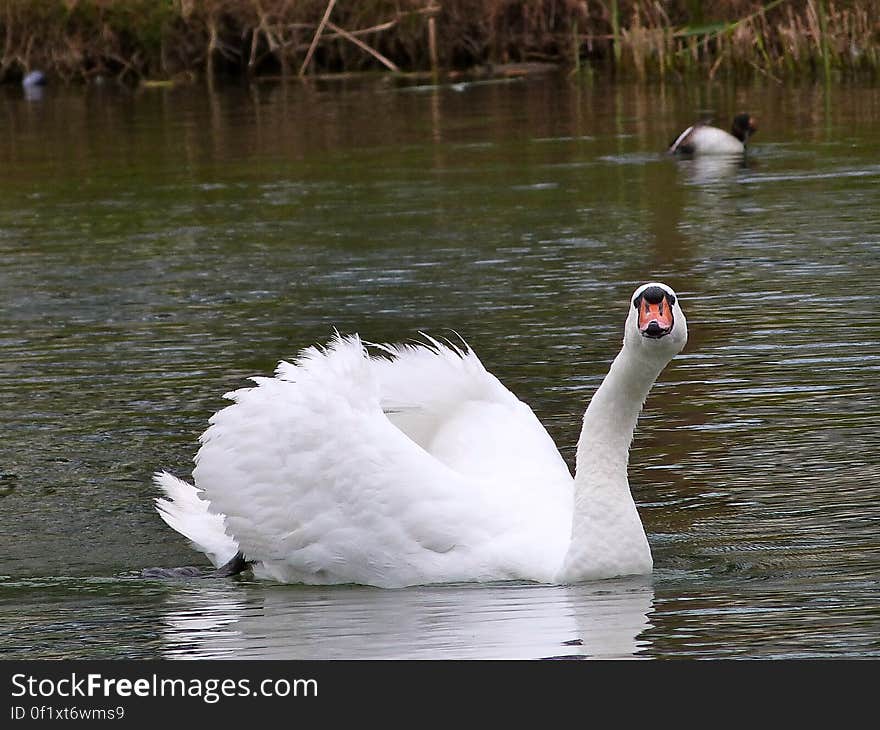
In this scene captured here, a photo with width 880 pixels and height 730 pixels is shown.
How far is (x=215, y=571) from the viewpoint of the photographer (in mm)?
7777

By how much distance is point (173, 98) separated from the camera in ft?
102

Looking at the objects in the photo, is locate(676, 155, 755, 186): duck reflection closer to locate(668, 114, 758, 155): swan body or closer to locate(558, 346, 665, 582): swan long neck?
locate(668, 114, 758, 155): swan body

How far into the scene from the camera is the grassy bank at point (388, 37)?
1120 inches

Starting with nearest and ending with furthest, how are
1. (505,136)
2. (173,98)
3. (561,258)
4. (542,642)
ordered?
(542,642) < (561,258) < (505,136) < (173,98)

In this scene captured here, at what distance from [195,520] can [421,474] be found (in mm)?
1453

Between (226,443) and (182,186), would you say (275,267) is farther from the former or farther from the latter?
(226,443)

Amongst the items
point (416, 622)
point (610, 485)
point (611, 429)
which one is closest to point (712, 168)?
point (611, 429)

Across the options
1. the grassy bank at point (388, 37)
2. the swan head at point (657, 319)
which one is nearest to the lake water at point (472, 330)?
the swan head at point (657, 319)

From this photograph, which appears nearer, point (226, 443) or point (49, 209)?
point (226, 443)

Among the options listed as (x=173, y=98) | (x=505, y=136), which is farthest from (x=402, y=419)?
(x=173, y=98)

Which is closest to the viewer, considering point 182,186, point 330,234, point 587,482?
point 587,482

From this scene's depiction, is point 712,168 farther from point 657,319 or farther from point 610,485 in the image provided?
point 657,319

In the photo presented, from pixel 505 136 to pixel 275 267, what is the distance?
27.3ft

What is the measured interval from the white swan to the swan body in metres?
12.8
